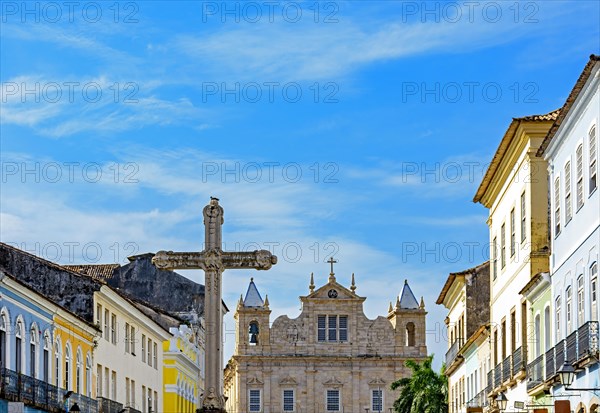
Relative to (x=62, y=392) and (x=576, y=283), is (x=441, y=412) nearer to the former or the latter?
Result: (x=62, y=392)

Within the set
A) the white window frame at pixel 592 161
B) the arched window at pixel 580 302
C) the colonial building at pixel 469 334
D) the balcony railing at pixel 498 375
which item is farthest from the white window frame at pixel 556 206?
the colonial building at pixel 469 334

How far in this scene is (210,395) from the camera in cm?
2523

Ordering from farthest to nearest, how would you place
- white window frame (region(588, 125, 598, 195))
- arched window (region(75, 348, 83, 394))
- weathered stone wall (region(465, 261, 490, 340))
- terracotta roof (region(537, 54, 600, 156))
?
weathered stone wall (region(465, 261, 490, 340)) → arched window (region(75, 348, 83, 394)) → white window frame (region(588, 125, 598, 195)) → terracotta roof (region(537, 54, 600, 156))

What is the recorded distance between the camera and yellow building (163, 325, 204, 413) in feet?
202

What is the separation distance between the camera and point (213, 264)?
2606cm

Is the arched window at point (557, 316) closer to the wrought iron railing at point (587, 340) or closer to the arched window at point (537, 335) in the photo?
the arched window at point (537, 335)

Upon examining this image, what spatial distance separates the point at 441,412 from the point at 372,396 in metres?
38.0

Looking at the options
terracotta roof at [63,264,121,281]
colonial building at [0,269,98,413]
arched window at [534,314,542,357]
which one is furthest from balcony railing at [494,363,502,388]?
terracotta roof at [63,264,121,281]

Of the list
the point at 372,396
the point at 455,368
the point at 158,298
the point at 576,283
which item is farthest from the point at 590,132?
the point at 372,396

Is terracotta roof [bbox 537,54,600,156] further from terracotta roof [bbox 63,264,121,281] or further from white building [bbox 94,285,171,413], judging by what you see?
terracotta roof [bbox 63,264,121,281]

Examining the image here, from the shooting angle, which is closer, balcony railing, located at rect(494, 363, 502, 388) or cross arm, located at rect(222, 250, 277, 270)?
cross arm, located at rect(222, 250, 277, 270)

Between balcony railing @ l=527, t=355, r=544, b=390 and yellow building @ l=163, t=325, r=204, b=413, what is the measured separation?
101ft

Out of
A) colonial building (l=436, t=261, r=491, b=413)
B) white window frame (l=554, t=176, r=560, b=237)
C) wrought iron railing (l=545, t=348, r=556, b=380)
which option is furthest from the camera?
colonial building (l=436, t=261, r=491, b=413)

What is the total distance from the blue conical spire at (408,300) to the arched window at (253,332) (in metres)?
11.1
